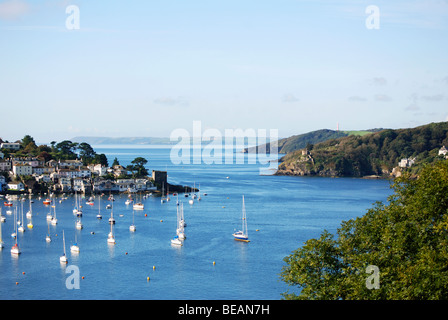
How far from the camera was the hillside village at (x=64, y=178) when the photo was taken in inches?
2944

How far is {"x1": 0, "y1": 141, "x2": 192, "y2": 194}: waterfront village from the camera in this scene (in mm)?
74719

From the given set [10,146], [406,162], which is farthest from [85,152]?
[406,162]

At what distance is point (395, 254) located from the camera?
12.8 meters

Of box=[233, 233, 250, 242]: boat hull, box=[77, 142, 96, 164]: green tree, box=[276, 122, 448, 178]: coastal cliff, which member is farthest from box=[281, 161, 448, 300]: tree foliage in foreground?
box=[276, 122, 448, 178]: coastal cliff

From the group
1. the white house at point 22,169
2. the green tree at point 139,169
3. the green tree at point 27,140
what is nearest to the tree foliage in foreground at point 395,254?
the green tree at point 139,169

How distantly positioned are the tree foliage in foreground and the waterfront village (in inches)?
2567

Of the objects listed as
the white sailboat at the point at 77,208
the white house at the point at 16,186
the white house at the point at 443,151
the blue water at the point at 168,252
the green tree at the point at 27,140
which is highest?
the green tree at the point at 27,140

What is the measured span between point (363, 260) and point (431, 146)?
137204 millimetres

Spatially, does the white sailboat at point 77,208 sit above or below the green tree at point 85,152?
below

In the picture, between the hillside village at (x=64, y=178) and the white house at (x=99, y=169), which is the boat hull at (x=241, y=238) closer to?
the hillside village at (x=64, y=178)

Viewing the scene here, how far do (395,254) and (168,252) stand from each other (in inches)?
1028

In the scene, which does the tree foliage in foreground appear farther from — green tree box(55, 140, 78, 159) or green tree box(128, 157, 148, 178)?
green tree box(55, 140, 78, 159)

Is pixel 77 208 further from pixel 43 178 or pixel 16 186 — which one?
pixel 43 178

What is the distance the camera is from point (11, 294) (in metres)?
26.2
